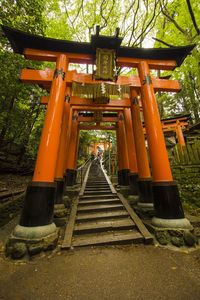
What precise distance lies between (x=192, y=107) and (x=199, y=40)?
13944 mm

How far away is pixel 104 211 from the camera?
4797 mm

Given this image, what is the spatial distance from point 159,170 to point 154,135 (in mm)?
1199

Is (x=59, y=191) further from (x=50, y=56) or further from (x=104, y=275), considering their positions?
(x=50, y=56)

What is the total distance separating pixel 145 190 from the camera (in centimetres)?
484

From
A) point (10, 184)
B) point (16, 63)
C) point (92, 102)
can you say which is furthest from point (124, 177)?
point (16, 63)

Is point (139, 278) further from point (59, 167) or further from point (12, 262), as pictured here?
point (59, 167)

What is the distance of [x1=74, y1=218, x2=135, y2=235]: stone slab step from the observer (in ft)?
11.9

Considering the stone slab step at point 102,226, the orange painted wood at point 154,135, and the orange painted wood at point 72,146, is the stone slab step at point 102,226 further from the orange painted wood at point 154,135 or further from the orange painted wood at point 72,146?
the orange painted wood at point 72,146

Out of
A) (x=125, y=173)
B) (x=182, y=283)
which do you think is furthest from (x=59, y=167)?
(x=182, y=283)

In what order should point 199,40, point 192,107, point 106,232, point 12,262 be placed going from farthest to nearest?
point 192,107
point 199,40
point 106,232
point 12,262

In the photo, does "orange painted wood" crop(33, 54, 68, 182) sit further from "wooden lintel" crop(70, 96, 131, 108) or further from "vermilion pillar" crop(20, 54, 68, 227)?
"wooden lintel" crop(70, 96, 131, 108)

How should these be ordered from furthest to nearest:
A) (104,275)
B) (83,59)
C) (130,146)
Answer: (130,146)
(83,59)
(104,275)

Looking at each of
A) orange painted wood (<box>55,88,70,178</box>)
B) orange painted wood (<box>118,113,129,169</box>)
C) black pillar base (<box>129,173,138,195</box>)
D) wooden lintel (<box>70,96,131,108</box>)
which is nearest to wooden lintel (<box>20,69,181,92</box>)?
wooden lintel (<box>70,96,131,108</box>)

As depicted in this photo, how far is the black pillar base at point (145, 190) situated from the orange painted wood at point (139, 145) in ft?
0.72
